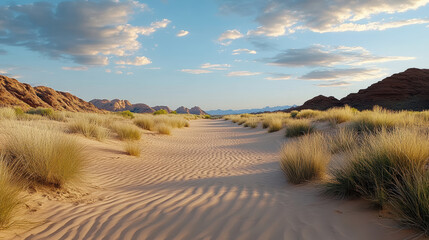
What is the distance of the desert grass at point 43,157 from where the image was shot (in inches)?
169

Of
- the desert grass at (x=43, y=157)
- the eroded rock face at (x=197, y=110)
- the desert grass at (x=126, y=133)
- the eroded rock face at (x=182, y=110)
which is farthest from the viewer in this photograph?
the eroded rock face at (x=197, y=110)

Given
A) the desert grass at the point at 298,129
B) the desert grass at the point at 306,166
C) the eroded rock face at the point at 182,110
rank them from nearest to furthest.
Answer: the desert grass at the point at 306,166 → the desert grass at the point at 298,129 → the eroded rock face at the point at 182,110

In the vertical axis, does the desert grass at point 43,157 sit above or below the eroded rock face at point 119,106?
below

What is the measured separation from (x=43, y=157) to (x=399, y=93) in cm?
4899

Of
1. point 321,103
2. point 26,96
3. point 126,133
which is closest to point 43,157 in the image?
point 126,133

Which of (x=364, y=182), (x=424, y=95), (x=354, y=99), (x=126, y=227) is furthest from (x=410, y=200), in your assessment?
(x=354, y=99)

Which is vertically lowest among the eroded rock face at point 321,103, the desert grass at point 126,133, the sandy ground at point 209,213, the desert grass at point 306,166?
the sandy ground at point 209,213

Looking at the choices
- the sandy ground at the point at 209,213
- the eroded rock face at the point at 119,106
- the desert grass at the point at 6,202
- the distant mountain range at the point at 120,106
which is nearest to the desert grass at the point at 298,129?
the sandy ground at the point at 209,213

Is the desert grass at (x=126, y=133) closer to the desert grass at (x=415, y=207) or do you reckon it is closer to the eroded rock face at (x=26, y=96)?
the desert grass at (x=415, y=207)

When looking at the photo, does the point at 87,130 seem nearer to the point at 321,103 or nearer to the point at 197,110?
the point at 321,103

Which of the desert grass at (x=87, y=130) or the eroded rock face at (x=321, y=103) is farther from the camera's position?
the eroded rock face at (x=321, y=103)

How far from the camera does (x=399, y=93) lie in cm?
4091

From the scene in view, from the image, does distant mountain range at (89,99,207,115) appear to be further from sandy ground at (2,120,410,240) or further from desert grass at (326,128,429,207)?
desert grass at (326,128,429,207)

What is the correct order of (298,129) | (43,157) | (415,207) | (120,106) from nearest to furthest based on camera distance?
(415,207)
(43,157)
(298,129)
(120,106)
